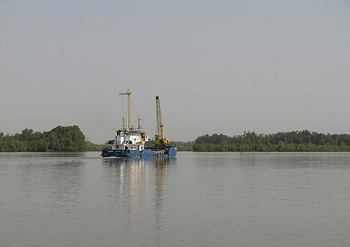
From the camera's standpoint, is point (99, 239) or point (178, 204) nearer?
point (99, 239)

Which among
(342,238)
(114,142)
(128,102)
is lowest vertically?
(342,238)

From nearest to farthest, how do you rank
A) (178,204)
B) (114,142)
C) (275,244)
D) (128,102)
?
(275,244), (178,204), (114,142), (128,102)

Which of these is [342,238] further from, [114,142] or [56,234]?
[114,142]

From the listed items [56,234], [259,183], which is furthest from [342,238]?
[259,183]

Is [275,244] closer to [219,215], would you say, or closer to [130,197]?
[219,215]

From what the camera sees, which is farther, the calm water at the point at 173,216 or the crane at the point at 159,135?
the crane at the point at 159,135

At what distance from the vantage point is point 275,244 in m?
22.5

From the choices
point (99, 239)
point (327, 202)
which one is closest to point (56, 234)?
point (99, 239)

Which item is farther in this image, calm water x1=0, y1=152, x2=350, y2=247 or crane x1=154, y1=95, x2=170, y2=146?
crane x1=154, y1=95, x2=170, y2=146

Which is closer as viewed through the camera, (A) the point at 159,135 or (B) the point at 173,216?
(B) the point at 173,216

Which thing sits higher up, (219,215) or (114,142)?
(114,142)

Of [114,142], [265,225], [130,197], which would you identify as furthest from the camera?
[114,142]

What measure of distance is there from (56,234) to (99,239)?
8.12 feet

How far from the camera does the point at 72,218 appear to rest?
2922cm
